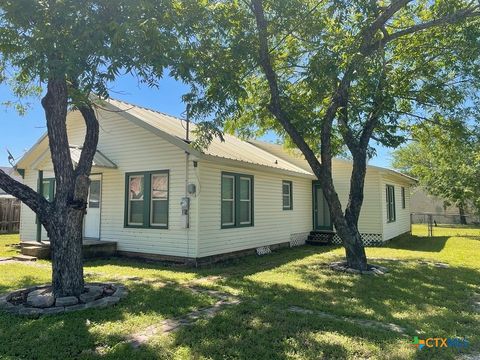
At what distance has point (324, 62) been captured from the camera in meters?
8.57

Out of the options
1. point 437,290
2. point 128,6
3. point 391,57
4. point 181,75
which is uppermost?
point 391,57

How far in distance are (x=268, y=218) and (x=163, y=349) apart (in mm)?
9463

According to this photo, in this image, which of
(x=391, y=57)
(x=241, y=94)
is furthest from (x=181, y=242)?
(x=391, y=57)

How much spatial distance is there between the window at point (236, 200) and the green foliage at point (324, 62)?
2.08 m

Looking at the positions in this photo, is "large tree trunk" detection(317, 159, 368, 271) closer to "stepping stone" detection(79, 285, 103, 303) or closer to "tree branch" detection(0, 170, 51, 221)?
"stepping stone" detection(79, 285, 103, 303)

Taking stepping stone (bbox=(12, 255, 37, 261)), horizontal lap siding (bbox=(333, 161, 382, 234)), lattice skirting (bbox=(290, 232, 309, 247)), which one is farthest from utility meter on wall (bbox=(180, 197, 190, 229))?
horizontal lap siding (bbox=(333, 161, 382, 234))

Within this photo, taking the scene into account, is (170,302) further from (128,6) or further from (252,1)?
(252,1)

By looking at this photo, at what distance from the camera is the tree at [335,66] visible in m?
8.43

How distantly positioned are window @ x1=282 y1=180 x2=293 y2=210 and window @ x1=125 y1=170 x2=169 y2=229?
18.9ft

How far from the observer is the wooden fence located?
20781mm

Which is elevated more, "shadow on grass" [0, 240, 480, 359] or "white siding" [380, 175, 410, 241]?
"white siding" [380, 175, 410, 241]

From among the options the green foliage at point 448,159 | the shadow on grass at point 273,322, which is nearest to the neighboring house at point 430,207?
the green foliage at point 448,159

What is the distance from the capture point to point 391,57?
35.8ft

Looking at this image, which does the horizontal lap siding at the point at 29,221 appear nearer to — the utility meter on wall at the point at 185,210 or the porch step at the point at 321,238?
the utility meter on wall at the point at 185,210
